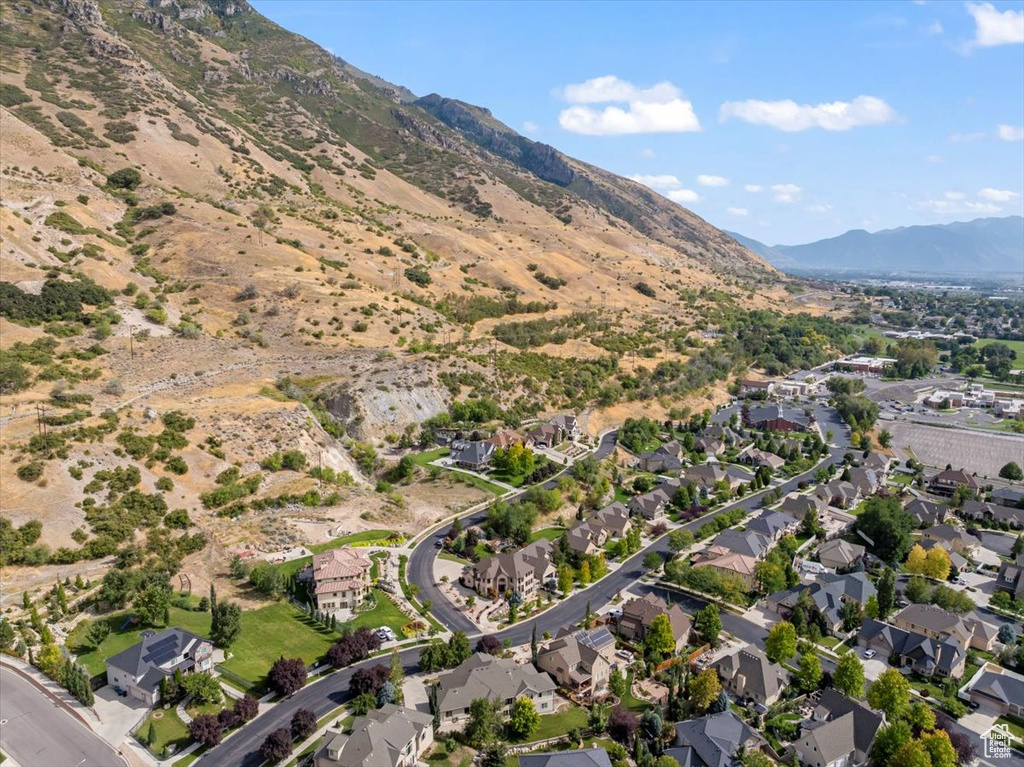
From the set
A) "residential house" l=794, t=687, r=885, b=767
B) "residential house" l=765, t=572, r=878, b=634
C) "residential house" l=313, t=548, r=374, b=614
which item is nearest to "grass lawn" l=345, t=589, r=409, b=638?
"residential house" l=313, t=548, r=374, b=614

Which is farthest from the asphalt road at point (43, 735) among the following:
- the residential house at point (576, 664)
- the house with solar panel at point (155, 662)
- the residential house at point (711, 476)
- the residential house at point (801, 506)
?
the residential house at point (801, 506)

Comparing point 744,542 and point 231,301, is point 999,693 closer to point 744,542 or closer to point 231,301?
point 744,542

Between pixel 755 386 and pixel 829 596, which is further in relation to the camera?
pixel 755 386

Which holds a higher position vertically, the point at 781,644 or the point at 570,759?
the point at 781,644

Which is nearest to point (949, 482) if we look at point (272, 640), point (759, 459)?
point (759, 459)

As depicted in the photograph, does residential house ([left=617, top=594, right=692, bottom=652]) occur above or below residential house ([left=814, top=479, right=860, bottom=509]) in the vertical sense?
below

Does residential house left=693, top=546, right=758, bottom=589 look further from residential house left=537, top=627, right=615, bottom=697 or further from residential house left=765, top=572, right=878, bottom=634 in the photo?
residential house left=537, top=627, right=615, bottom=697

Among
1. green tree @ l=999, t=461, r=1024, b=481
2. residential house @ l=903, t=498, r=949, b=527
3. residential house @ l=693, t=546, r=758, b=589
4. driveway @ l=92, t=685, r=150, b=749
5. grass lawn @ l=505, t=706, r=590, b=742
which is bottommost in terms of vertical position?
driveway @ l=92, t=685, r=150, b=749
